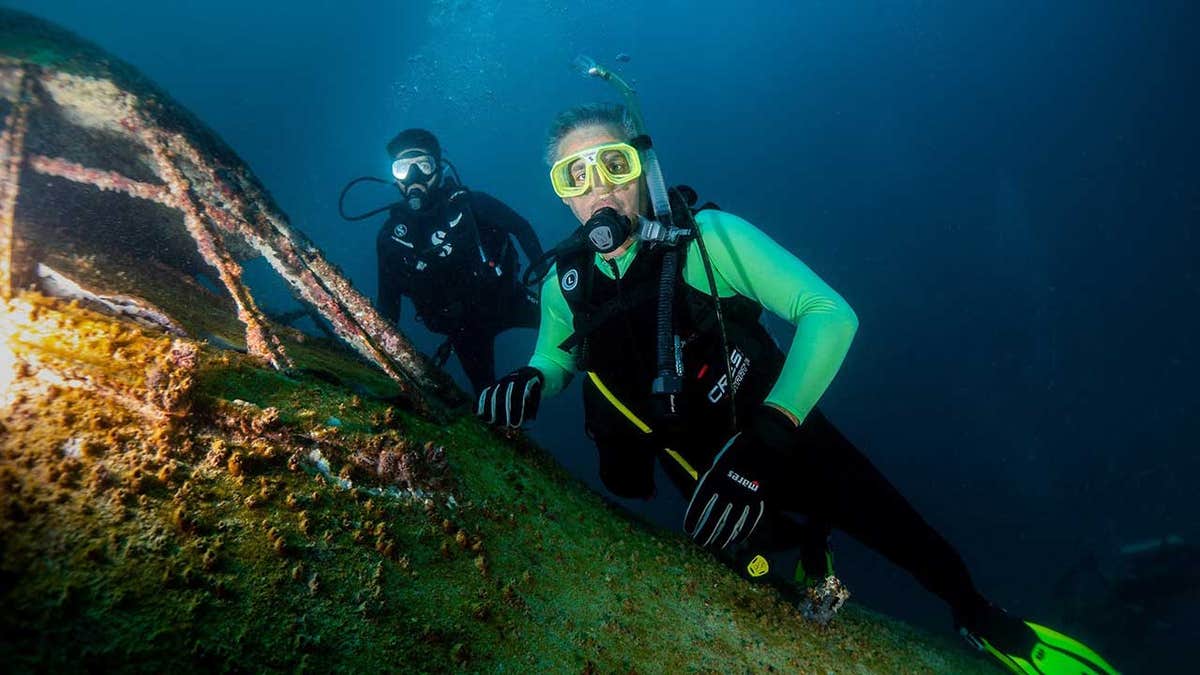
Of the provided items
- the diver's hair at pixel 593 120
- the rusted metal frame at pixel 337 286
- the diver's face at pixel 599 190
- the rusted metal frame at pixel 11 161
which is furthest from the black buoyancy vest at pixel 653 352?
the rusted metal frame at pixel 11 161

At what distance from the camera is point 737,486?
2.45 m

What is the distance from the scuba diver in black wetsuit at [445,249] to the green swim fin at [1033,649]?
5782mm

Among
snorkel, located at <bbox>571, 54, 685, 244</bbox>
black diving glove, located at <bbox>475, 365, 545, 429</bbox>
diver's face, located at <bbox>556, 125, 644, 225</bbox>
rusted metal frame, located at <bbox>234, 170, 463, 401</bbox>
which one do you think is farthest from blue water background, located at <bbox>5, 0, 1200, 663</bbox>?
snorkel, located at <bbox>571, 54, 685, 244</bbox>

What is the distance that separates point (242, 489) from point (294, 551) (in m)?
0.28

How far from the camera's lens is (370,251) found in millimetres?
73312

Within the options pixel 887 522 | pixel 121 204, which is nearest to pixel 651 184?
pixel 887 522

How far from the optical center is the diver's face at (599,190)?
126 inches

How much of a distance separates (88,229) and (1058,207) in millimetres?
60365

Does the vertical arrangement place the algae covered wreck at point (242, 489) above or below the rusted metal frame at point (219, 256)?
below

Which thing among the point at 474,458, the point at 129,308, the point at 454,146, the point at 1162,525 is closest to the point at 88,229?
the point at 129,308

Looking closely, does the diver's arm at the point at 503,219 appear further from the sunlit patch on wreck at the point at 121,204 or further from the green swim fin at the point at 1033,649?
the green swim fin at the point at 1033,649

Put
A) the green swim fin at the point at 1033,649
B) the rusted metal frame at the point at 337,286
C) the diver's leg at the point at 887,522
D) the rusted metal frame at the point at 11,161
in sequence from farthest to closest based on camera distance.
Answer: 1. the diver's leg at the point at 887,522
2. the green swim fin at the point at 1033,649
3. the rusted metal frame at the point at 337,286
4. the rusted metal frame at the point at 11,161

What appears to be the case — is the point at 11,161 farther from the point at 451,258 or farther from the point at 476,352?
the point at 476,352

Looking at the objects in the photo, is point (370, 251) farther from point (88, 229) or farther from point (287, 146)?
point (88, 229)
